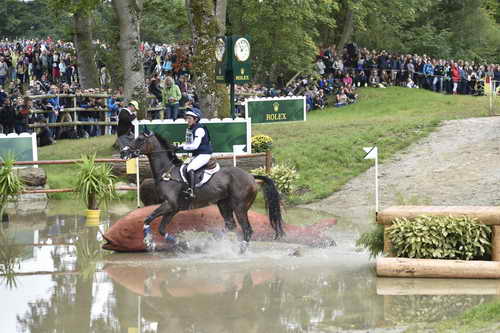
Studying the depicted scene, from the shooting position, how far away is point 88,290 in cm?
1323

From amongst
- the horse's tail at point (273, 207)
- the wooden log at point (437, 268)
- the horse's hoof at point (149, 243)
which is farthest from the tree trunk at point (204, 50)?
the wooden log at point (437, 268)

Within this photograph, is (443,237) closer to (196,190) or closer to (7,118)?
(196,190)

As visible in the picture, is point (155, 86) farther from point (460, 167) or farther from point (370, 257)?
point (370, 257)

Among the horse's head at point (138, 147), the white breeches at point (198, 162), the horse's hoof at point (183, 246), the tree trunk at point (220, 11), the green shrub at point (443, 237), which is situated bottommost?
the horse's hoof at point (183, 246)

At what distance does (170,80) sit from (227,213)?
50.7 feet

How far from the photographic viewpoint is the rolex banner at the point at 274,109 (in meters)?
29.1

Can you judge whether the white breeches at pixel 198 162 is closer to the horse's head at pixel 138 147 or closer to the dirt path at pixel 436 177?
the horse's head at pixel 138 147

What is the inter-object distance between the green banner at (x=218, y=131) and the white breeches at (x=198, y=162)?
271 inches

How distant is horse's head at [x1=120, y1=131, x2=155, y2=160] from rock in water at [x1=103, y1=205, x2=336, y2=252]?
102 centimetres

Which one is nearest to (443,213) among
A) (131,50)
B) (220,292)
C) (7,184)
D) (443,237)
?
(443,237)

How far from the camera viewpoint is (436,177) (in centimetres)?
2288

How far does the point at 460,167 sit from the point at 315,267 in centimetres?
986

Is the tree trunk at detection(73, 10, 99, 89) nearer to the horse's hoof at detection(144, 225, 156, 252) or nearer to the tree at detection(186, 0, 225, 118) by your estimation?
the tree at detection(186, 0, 225, 118)

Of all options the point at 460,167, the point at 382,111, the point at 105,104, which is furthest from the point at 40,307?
the point at 382,111
